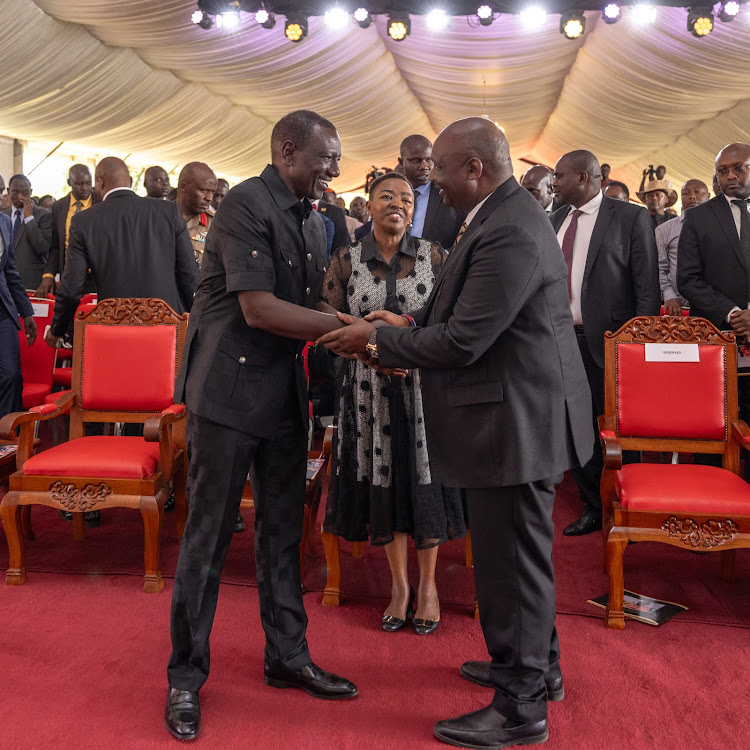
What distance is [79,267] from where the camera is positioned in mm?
3908

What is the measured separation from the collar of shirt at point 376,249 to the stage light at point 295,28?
6309 millimetres

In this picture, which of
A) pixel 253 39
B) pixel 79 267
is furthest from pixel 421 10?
pixel 79 267

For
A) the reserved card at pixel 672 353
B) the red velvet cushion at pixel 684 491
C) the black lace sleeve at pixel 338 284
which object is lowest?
the red velvet cushion at pixel 684 491

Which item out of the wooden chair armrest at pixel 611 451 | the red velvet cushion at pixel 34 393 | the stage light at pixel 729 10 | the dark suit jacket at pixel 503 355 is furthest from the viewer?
the stage light at pixel 729 10

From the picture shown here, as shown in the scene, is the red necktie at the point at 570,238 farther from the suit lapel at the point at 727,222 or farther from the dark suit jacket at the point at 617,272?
the suit lapel at the point at 727,222

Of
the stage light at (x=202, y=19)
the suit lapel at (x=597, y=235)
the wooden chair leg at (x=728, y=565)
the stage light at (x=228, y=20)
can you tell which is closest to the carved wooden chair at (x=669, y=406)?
the wooden chair leg at (x=728, y=565)

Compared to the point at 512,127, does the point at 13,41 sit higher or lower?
lower

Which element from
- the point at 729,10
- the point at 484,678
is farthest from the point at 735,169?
the point at 729,10

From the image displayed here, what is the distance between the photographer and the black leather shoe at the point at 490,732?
6.65 ft

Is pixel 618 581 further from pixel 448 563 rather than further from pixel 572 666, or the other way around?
pixel 448 563

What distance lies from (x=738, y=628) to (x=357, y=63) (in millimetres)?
10785

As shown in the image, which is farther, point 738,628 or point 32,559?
point 32,559

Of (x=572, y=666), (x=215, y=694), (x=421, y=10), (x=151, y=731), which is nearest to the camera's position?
(x=151, y=731)

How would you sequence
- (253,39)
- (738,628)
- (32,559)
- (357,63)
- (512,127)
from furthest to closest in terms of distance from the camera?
(512,127) < (357,63) < (253,39) < (32,559) < (738,628)
